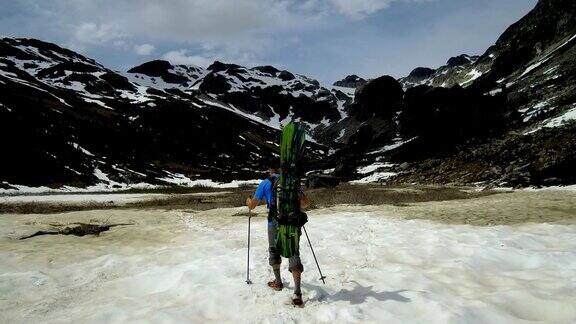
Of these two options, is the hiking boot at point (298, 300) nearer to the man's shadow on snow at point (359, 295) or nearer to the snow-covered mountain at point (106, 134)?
the man's shadow on snow at point (359, 295)

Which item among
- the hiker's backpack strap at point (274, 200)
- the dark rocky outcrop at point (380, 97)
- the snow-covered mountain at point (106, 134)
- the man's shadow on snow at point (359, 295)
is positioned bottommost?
the man's shadow on snow at point (359, 295)

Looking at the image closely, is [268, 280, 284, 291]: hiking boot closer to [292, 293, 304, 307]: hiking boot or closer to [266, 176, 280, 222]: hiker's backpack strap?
[292, 293, 304, 307]: hiking boot

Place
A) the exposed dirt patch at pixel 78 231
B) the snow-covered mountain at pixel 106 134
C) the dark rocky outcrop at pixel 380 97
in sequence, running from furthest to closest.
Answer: the dark rocky outcrop at pixel 380 97
the snow-covered mountain at pixel 106 134
the exposed dirt patch at pixel 78 231

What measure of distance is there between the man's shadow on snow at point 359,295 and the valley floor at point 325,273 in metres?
0.02

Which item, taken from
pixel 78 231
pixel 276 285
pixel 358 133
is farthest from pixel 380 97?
pixel 276 285

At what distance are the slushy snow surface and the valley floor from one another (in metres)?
0.03

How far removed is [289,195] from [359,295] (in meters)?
2.23

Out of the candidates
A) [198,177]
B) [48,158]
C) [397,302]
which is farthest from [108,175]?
[397,302]

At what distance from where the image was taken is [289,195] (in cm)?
698

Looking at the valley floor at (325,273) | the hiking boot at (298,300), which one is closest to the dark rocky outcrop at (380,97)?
the valley floor at (325,273)

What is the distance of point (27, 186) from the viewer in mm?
45562

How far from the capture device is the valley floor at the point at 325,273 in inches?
243

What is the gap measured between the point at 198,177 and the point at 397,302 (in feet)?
230

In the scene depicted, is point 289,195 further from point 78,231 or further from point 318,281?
point 78,231
